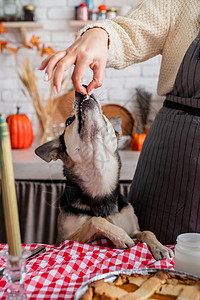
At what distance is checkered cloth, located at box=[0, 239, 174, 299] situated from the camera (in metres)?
0.67

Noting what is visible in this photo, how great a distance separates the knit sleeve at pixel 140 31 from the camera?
108cm

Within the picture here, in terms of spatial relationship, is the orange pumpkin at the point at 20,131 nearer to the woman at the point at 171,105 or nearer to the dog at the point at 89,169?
the dog at the point at 89,169

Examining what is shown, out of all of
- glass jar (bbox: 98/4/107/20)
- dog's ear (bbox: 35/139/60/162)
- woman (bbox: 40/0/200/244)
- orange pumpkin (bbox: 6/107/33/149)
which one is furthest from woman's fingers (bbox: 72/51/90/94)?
glass jar (bbox: 98/4/107/20)

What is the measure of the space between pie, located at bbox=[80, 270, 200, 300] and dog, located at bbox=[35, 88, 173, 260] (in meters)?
0.55

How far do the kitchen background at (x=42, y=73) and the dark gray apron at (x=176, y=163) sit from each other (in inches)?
77.5

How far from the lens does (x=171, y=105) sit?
1.21m

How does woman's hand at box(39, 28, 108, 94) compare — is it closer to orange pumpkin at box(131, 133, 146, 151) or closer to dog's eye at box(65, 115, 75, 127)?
dog's eye at box(65, 115, 75, 127)

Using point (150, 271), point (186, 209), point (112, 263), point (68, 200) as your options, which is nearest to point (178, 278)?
point (150, 271)

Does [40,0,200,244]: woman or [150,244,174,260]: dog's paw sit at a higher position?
[40,0,200,244]: woman

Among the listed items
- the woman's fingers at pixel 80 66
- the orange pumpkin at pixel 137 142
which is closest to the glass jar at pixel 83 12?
the orange pumpkin at pixel 137 142

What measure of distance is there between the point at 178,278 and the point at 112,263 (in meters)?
0.21

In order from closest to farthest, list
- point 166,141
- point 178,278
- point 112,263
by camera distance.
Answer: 1. point 178,278
2. point 112,263
3. point 166,141

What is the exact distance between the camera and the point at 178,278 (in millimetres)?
613

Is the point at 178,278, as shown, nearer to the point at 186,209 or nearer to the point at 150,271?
the point at 150,271
